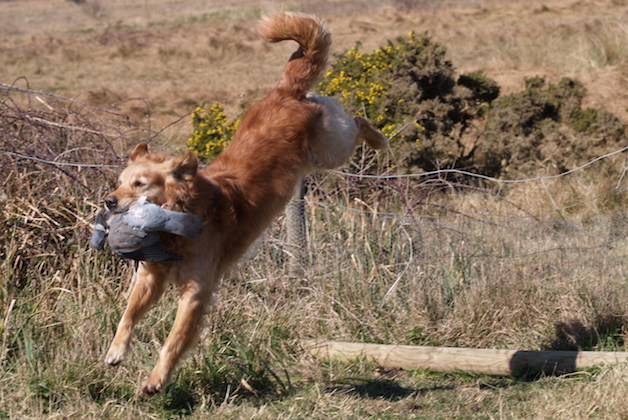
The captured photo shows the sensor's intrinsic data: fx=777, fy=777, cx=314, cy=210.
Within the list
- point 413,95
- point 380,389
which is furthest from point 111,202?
point 413,95

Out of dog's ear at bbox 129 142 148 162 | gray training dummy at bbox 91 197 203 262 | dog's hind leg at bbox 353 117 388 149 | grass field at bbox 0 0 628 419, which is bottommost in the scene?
grass field at bbox 0 0 628 419

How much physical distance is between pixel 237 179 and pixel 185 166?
2.11 feet

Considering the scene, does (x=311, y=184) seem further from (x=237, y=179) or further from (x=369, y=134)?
(x=237, y=179)

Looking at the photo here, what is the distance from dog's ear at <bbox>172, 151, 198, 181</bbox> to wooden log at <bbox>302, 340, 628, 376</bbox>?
6.03 feet

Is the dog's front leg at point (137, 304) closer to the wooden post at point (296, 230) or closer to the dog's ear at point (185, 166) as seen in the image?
the dog's ear at point (185, 166)

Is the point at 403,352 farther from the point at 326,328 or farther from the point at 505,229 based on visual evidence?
the point at 505,229

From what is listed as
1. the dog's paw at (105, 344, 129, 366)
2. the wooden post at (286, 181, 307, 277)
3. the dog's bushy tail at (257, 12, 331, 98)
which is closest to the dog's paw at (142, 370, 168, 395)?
the dog's paw at (105, 344, 129, 366)

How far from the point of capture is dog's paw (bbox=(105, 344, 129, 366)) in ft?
14.2

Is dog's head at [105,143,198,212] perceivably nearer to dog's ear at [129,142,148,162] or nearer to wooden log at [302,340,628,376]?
dog's ear at [129,142,148,162]

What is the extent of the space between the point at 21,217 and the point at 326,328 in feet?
8.08

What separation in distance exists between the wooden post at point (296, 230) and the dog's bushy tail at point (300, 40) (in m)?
0.98

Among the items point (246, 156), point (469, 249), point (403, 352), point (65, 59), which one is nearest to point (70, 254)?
point (246, 156)

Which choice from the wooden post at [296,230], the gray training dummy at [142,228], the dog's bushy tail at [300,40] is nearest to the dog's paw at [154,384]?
the gray training dummy at [142,228]

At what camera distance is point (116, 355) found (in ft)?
14.2
